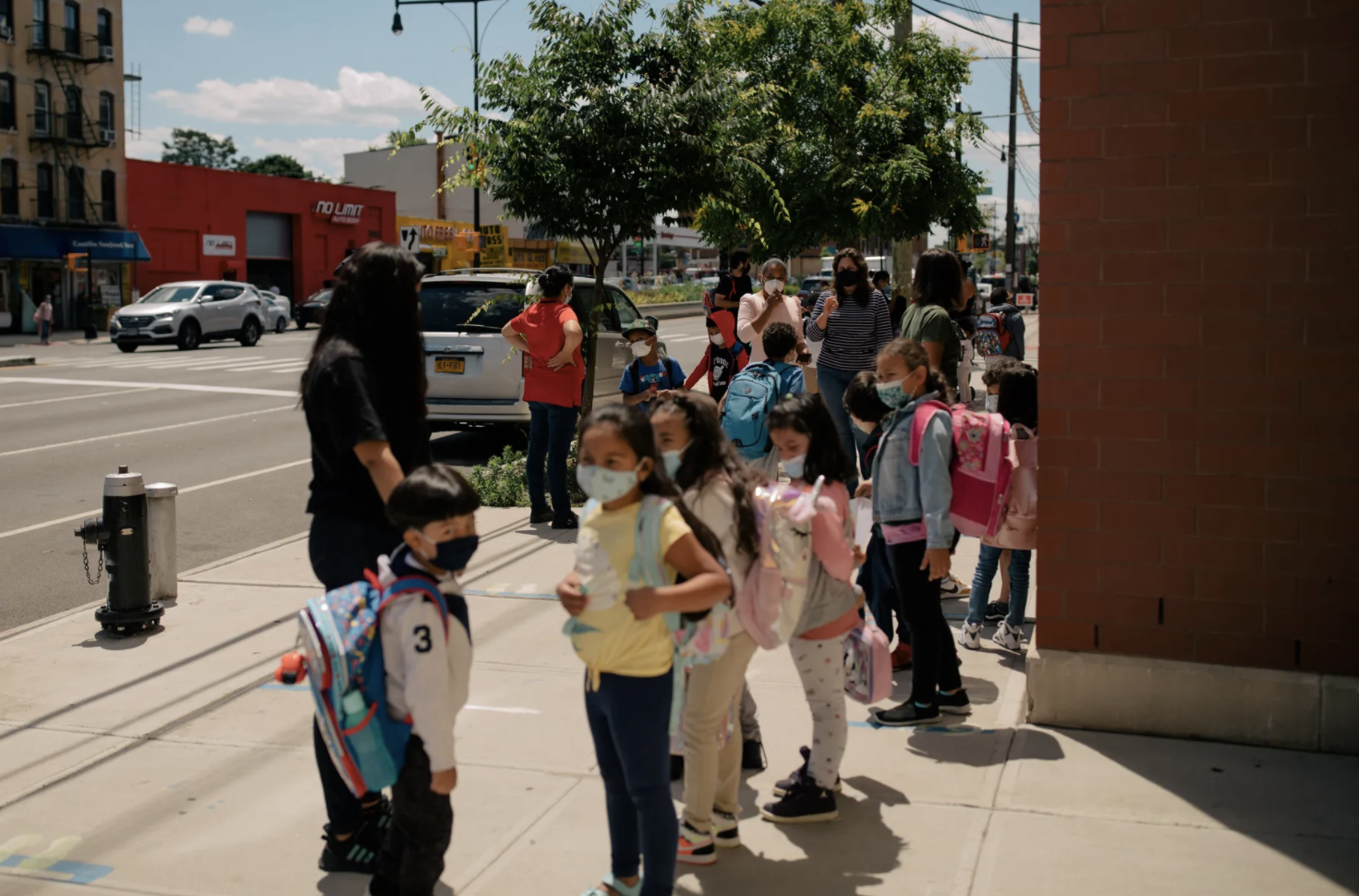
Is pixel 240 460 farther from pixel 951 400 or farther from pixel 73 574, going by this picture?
pixel 951 400

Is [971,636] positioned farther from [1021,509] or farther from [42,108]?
[42,108]

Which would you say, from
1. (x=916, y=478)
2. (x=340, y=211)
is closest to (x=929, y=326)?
(x=916, y=478)

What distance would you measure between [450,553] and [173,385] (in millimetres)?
20363

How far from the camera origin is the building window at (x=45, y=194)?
45.4 m

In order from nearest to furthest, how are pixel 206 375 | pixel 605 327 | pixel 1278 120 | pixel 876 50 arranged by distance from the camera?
pixel 1278 120 → pixel 605 327 → pixel 876 50 → pixel 206 375

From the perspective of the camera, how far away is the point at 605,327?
13.1 m

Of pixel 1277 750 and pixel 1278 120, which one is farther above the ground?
pixel 1278 120

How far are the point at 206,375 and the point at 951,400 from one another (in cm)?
2148

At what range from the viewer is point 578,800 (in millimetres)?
4516

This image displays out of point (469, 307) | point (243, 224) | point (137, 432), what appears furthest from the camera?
point (243, 224)

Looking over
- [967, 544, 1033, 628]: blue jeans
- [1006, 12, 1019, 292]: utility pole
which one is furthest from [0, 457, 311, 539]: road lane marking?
[1006, 12, 1019, 292]: utility pole

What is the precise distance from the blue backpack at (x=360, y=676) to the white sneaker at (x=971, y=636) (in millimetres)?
3613

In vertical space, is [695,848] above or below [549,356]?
below

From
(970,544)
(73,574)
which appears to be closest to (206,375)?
(73,574)
